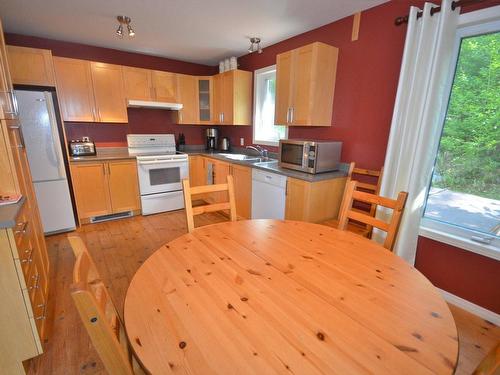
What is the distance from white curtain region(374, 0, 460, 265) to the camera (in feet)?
5.69

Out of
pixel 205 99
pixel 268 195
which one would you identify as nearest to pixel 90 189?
pixel 205 99

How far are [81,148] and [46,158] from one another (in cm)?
62

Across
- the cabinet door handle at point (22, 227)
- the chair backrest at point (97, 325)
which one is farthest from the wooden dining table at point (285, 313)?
the cabinet door handle at point (22, 227)

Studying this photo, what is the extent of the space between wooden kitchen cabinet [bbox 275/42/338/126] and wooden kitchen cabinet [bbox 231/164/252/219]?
0.81 meters

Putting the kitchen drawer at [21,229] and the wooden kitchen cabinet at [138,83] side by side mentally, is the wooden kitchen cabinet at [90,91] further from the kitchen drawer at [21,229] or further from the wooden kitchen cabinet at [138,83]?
the kitchen drawer at [21,229]

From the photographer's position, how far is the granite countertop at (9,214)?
1.24m

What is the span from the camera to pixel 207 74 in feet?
14.9

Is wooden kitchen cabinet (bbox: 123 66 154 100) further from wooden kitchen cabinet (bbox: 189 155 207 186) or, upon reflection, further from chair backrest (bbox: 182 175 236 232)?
chair backrest (bbox: 182 175 236 232)

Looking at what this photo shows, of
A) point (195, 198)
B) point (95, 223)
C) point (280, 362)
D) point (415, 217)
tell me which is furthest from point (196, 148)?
point (280, 362)

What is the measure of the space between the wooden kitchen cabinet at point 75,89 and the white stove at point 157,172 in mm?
688

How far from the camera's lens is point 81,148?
338 centimetres

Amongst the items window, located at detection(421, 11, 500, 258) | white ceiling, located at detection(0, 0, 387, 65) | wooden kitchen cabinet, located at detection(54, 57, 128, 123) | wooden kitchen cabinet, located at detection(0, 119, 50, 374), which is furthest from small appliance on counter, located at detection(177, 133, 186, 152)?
window, located at detection(421, 11, 500, 258)

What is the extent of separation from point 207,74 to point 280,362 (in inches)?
187

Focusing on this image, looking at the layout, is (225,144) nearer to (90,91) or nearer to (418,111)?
(90,91)
